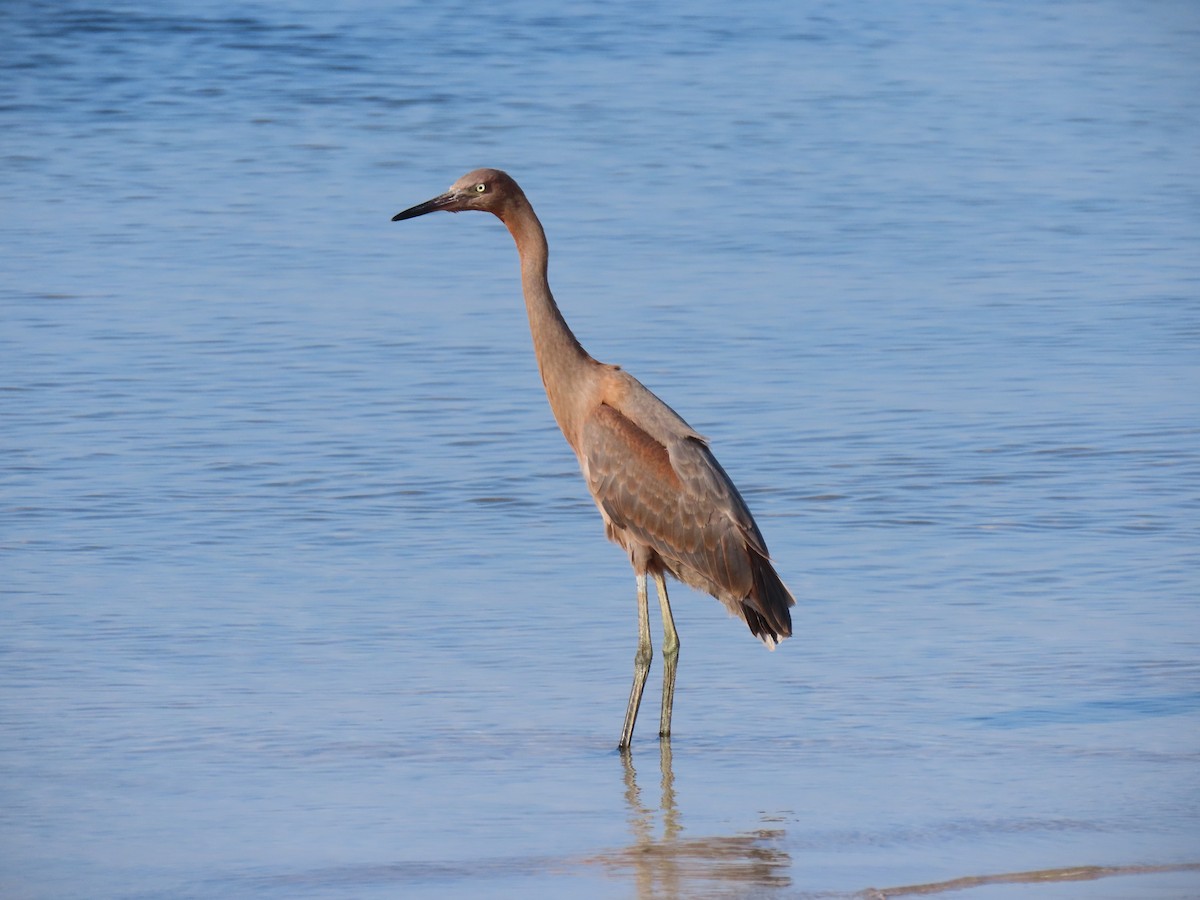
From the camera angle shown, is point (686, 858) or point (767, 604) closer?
point (686, 858)

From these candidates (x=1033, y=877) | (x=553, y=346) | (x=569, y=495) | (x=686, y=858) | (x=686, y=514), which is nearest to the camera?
(x=1033, y=877)

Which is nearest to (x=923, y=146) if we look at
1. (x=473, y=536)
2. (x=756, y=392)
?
(x=756, y=392)

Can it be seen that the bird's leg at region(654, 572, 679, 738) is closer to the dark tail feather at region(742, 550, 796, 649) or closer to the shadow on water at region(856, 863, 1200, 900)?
the dark tail feather at region(742, 550, 796, 649)

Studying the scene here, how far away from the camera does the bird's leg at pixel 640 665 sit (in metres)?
6.71

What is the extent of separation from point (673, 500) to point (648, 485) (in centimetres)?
10

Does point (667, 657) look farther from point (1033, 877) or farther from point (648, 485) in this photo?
point (1033, 877)

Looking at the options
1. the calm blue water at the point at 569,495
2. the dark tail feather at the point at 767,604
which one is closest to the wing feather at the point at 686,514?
the dark tail feather at the point at 767,604

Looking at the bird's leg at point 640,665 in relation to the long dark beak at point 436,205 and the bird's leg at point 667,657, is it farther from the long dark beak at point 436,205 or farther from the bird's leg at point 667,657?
the long dark beak at point 436,205

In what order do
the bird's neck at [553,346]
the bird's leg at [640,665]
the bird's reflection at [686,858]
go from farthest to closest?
1. the bird's neck at [553,346]
2. the bird's leg at [640,665]
3. the bird's reflection at [686,858]

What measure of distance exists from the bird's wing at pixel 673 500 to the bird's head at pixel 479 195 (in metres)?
0.89

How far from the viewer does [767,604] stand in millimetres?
7070

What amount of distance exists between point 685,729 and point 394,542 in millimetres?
2341

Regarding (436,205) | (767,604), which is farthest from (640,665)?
(436,205)

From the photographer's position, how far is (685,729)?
273 inches
